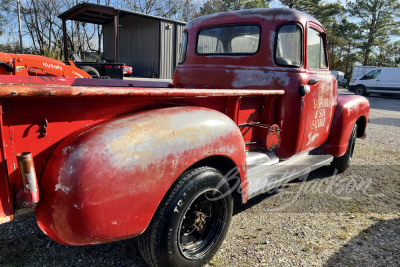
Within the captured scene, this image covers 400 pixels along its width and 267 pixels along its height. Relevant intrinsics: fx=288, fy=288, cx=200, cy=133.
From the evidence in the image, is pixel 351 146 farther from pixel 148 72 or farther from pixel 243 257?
pixel 148 72

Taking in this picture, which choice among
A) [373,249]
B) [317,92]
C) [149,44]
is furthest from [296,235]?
[149,44]

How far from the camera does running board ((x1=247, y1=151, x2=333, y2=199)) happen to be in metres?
2.58

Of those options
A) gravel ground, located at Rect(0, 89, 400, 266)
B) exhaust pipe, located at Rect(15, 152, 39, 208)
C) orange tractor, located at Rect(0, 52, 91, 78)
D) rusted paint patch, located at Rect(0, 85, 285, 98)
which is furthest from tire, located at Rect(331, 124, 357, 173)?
orange tractor, located at Rect(0, 52, 91, 78)

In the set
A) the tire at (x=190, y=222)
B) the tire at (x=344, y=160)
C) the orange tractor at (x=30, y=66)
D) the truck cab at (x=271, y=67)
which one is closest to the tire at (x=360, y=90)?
the tire at (x=344, y=160)

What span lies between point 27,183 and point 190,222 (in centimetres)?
109

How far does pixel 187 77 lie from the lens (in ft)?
11.0

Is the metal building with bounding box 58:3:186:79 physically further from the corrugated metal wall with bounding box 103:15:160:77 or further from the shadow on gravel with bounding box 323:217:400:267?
the shadow on gravel with bounding box 323:217:400:267

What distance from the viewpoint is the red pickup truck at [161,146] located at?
1340mm

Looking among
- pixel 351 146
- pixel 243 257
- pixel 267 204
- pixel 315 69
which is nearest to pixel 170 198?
pixel 243 257

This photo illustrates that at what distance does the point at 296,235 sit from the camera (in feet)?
8.48

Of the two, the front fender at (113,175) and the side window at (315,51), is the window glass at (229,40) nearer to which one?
the side window at (315,51)

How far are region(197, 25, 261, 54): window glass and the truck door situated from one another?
60 centimetres

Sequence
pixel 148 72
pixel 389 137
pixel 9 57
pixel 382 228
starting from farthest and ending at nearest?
1. pixel 148 72
2. pixel 389 137
3. pixel 9 57
4. pixel 382 228

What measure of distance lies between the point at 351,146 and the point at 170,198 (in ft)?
11.7
